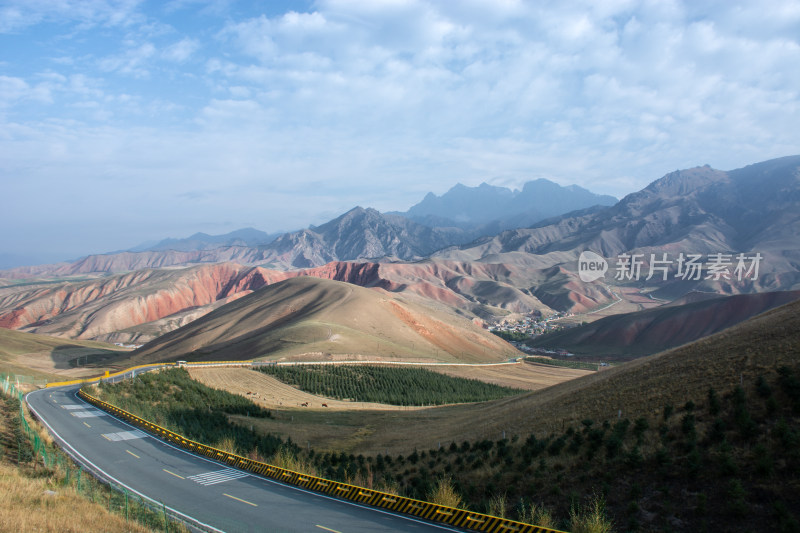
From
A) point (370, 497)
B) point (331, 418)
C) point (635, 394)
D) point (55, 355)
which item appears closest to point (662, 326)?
point (331, 418)

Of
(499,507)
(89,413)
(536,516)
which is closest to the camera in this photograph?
(536,516)

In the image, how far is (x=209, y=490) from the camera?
18.8m

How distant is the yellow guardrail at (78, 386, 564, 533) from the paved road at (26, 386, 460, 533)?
393 mm

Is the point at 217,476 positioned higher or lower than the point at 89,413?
higher

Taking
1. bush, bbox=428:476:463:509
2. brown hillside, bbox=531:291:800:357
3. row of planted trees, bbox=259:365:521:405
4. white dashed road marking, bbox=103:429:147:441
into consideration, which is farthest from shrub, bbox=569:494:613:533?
brown hillside, bbox=531:291:800:357

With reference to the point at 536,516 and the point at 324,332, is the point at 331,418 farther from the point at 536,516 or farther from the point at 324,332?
the point at 324,332

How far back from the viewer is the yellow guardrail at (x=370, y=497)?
14.1m

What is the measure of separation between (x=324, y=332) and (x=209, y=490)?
222ft

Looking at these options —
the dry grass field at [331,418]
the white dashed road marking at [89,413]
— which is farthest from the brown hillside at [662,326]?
the white dashed road marking at [89,413]

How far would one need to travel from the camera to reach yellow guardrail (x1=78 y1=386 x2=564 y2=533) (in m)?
14.1

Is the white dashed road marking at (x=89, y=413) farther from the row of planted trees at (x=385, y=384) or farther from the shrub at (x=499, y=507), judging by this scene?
the shrub at (x=499, y=507)

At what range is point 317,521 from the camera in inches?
608

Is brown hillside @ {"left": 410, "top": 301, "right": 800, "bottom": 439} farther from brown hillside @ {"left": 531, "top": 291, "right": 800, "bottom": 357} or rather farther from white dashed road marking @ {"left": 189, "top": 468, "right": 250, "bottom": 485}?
brown hillside @ {"left": 531, "top": 291, "right": 800, "bottom": 357}

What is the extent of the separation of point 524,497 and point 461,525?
2444 millimetres
